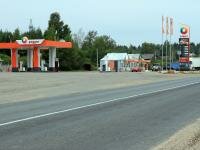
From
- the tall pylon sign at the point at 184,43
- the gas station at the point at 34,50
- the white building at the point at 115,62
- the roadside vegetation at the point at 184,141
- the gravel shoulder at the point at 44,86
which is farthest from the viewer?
the white building at the point at 115,62

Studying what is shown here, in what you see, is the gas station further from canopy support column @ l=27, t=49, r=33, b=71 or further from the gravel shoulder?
the gravel shoulder

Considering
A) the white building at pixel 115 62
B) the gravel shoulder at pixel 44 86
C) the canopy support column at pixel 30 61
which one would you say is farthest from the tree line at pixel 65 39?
the gravel shoulder at pixel 44 86

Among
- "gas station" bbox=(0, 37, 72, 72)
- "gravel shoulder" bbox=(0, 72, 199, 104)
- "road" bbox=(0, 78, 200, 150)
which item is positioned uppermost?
"gas station" bbox=(0, 37, 72, 72)

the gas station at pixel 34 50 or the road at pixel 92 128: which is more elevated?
the gas station at pixel 34 50

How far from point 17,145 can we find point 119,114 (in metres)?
7.97

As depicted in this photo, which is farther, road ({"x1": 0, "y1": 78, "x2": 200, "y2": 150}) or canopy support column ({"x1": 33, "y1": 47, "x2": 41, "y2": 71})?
canopy support column ({"x1": 33, "y1": 47, "x2": 41, "y2": 71})

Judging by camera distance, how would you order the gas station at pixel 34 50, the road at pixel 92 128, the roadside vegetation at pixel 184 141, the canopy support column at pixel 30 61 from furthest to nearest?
the canopy support column at pixel 30 61 → the gas station at pixel 34 50 → the road at pixel 92 128 → the roadside vegetation at pixel 184 141

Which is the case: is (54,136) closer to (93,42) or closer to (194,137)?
(194,137)

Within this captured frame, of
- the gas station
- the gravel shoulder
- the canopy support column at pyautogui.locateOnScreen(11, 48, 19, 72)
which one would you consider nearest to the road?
the gravel shoulder

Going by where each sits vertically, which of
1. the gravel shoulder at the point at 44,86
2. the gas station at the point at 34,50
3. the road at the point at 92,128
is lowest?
the gravel shoulder at the point at 44,86

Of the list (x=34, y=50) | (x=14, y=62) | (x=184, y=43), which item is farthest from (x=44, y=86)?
(x=184, y=43)

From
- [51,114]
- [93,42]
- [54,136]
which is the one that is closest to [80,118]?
[51,114]

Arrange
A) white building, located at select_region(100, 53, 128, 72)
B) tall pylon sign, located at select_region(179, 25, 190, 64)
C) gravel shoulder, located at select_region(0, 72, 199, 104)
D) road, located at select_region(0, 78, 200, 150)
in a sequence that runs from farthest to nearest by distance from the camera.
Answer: white building, located at select_region(100, 53, 128, 72), tall pylon sign, located at select_region(179, 25, 190, 64), gravel shoulder, located at select_region(0, 72, 199, 104), road, located at select_region(0, 78, 200, 150)

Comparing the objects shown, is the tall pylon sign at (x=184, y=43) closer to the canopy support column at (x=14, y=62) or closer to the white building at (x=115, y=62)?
the white building at (x=115, y=62)
